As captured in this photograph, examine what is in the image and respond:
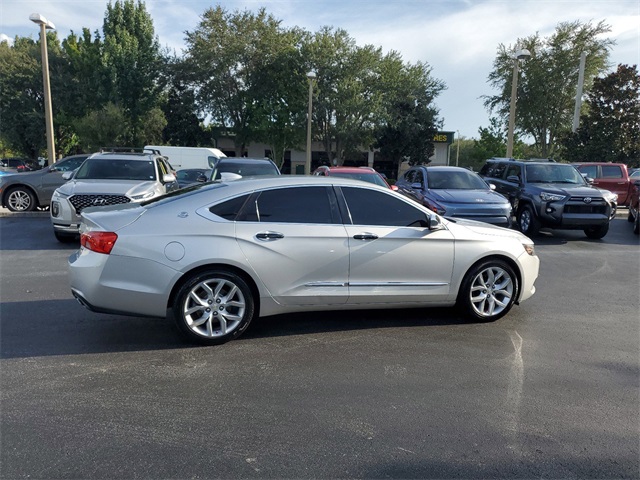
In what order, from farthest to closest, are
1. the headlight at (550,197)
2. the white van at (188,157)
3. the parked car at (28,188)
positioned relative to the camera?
the white van at (188,157) → the parked car at (28,188) → the headlight at (550,197)

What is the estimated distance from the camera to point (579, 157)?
2911 cm

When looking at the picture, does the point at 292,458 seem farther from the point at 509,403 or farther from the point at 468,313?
the point at 468,313

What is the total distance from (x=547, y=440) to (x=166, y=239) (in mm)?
3457

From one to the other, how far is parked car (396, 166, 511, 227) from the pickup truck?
28.4 feet

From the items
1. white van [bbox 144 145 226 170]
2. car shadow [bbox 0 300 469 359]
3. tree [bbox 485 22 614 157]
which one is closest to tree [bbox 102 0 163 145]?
white van [bbox 144 145 226 170]

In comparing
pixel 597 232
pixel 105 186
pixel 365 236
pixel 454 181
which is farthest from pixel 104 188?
pixel 597 232

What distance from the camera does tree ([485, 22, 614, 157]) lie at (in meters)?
35.8

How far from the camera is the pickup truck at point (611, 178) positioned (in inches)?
706

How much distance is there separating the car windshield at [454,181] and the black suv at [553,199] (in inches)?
63.6

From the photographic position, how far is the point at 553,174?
42.1 feet

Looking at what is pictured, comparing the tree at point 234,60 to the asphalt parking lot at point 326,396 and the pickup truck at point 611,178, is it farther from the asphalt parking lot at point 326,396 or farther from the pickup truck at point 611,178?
the asphalt parking lot at point 326,396

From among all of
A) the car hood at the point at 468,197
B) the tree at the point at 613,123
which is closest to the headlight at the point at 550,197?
the car hood at the point at 468,197

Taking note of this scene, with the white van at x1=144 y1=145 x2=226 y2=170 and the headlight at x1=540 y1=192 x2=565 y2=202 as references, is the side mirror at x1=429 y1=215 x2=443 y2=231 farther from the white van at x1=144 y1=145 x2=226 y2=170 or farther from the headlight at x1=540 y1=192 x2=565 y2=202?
the white van at x1=144 y1=145 x2=226 y2=170

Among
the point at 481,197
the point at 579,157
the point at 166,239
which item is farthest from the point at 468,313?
the point at 579,157
